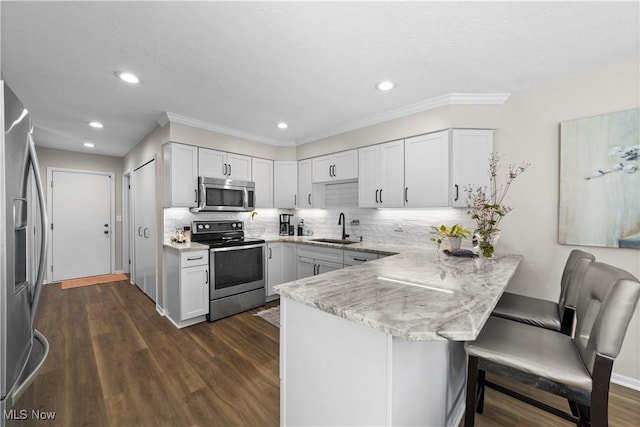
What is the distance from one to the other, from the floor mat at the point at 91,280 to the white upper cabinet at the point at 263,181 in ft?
10.9

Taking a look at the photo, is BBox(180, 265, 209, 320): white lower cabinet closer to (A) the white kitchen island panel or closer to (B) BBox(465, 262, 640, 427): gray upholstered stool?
(A) the white kitchen island panel

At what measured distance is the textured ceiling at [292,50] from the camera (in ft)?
5.17

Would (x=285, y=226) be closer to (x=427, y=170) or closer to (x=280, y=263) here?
(x=280, y=263)

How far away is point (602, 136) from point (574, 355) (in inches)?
75.5

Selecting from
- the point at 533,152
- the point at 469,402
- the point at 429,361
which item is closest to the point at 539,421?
the point at 469,402

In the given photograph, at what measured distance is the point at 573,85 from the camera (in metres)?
2.31

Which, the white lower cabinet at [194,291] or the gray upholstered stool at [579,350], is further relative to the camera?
the white lower cabinet at [194,291]

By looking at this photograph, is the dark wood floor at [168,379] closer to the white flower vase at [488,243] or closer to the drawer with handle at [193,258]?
the drawer with handle at [193,258]

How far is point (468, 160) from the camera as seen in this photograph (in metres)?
2.75

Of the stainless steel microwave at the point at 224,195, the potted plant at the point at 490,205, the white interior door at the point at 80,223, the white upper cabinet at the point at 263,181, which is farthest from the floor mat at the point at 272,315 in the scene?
the white interior door at the point at 80,223

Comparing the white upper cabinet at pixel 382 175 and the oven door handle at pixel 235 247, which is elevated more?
the white upper cabinet at pixel 382 175

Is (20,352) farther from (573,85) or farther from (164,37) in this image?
(573,85)

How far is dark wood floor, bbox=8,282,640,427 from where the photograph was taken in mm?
1733

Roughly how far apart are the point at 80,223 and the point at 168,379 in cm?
471
